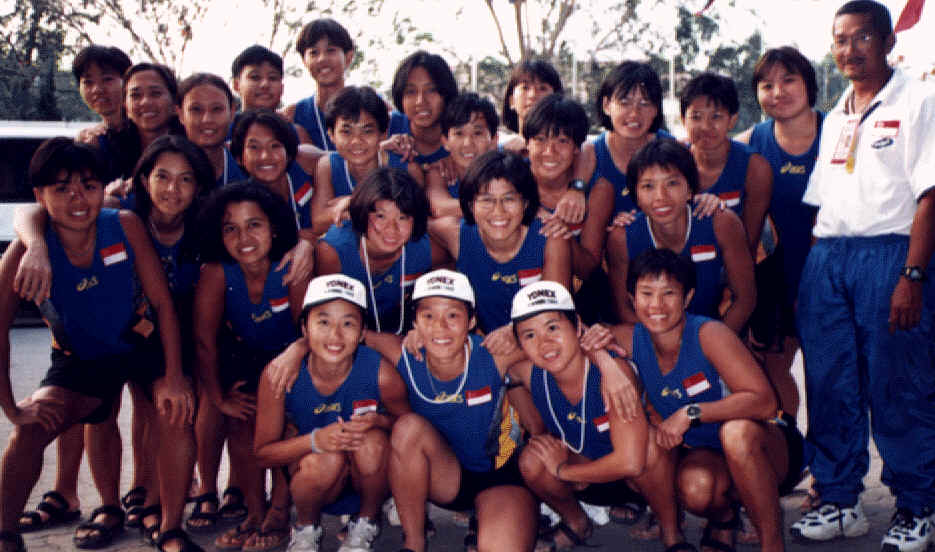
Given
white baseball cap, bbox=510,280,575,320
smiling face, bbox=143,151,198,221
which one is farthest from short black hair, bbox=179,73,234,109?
white baseball cap, bbox=510,280,575,320

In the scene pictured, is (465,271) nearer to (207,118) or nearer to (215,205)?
(215,205)

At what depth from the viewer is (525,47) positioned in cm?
2191

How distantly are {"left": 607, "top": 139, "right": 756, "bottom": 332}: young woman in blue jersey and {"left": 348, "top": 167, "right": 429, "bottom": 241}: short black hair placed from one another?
104 centimetres

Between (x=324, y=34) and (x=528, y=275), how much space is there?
8.82 ft

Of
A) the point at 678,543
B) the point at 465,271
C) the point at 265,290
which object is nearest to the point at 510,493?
the point at 678,543

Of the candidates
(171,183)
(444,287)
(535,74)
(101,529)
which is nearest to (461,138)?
(535,74)

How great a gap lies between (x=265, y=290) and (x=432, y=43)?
63.5ft

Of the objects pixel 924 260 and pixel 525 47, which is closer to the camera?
pixel 924 260

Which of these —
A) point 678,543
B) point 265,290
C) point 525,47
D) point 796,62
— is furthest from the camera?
point 525,47

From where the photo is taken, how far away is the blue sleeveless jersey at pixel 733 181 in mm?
4934

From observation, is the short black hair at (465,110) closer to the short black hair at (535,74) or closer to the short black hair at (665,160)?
the short black hair at (535,74)

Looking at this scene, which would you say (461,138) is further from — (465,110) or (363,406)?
(363,406)

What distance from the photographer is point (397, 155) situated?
5.48m

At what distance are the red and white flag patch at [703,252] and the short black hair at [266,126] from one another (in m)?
2.30
